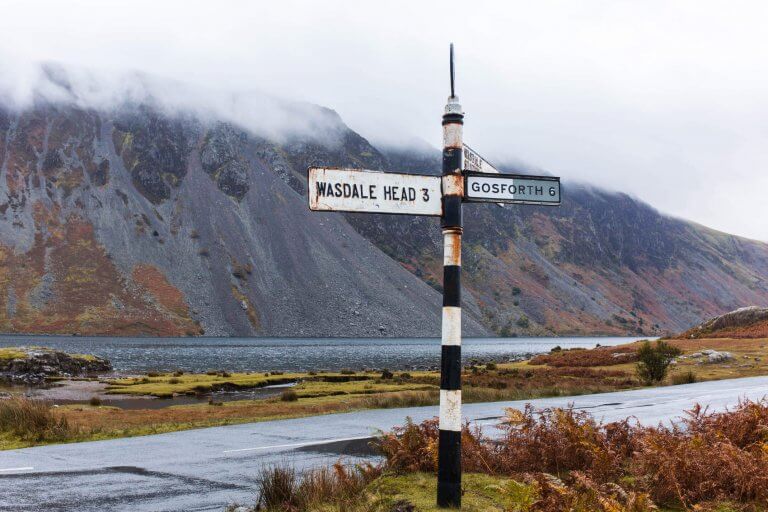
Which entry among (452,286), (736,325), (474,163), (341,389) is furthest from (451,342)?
(736,325)

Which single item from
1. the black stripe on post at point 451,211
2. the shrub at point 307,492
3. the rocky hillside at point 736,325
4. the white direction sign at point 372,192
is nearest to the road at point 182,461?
the shrub at point 307,492

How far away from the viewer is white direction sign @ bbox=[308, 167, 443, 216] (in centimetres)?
765

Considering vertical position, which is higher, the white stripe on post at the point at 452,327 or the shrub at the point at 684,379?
the white stripe on post at the point at 452,327

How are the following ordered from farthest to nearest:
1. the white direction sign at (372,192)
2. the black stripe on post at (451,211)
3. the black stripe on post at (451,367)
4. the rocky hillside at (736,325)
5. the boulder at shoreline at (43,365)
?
the rocky hillside at (736,325), the boulder at shoreline at (43,365), the black stripe on post at (451,211), the white direction sign at (372,192), the black stripe on post at (451,367)

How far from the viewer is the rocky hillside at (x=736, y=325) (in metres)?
65.6

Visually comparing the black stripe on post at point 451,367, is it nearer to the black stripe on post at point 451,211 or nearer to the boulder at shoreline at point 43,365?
the black stripe on post at point 451,211

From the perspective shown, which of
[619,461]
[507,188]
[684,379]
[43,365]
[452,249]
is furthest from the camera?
[43,365]

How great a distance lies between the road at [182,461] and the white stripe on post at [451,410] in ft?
11.0

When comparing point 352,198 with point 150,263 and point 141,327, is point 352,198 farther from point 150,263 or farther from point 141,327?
point 150,263

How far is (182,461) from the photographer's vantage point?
41.7ft

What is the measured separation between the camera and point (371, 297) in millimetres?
172750

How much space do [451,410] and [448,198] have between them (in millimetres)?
2360

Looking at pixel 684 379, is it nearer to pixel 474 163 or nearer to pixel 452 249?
pixel 474 163

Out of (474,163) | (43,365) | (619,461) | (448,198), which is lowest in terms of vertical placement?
(43,365)
